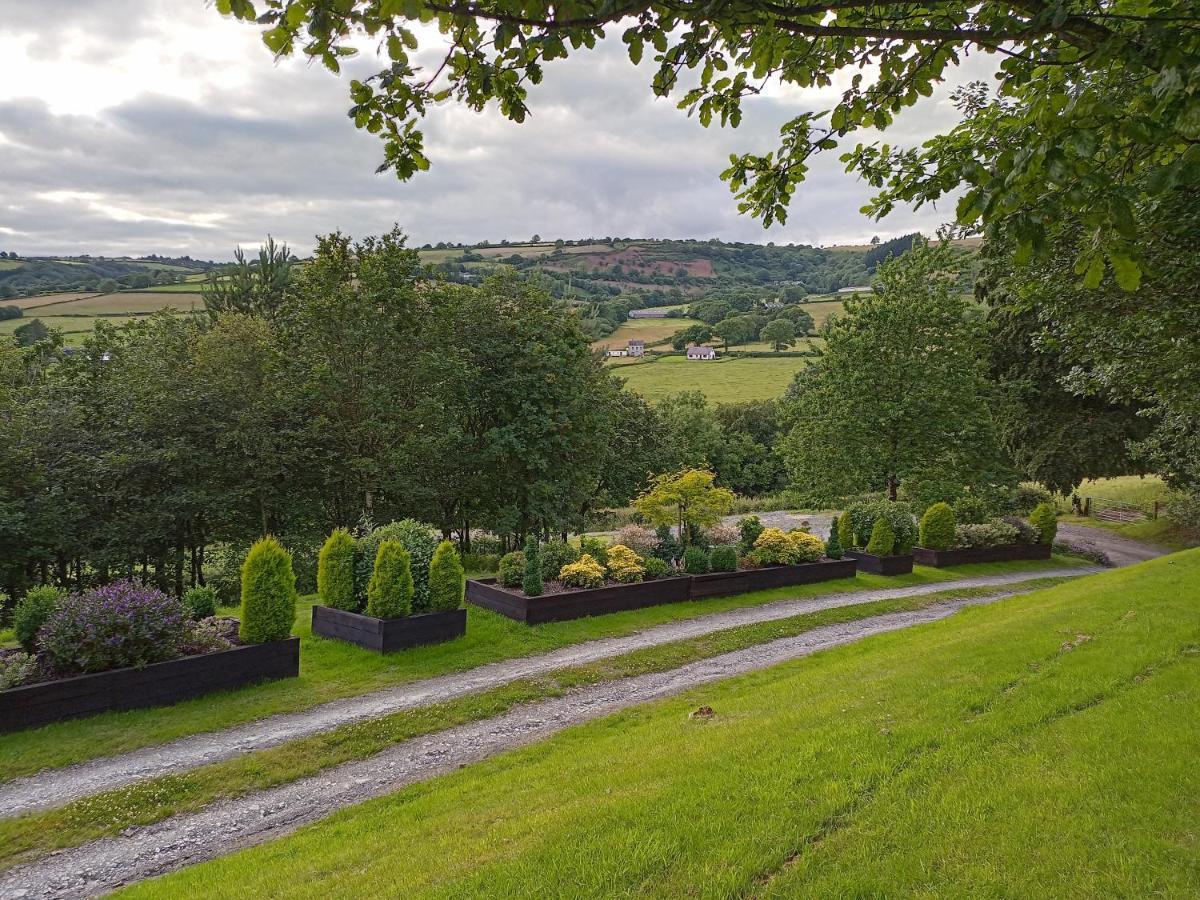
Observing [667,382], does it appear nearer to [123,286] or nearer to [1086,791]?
[123,286]

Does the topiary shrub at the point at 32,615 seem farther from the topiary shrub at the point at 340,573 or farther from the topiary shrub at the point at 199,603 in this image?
the topiary shrub at the point at 340,573

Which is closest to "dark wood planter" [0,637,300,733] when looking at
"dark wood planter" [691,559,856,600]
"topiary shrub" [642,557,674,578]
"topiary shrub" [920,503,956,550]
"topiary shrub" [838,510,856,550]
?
"topiary shrub" [642,557,674,578]

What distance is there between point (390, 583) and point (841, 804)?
8089 millimetres

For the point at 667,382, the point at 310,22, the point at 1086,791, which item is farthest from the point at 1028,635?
the point at 667,382

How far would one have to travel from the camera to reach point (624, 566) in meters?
13.8

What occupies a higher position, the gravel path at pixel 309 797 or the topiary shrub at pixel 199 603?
the topiary shrub at pixel 199 603

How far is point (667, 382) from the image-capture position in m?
66.7

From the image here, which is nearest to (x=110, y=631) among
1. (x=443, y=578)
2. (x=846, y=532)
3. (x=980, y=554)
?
(x=443, y=578)

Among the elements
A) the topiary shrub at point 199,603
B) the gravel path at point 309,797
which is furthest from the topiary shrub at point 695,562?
the topiary shrub at point 199,603

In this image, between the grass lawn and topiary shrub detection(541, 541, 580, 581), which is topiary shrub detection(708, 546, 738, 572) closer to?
topiary shrub detection(541, 541, 580, 581)

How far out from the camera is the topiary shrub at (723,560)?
1513 centimetres

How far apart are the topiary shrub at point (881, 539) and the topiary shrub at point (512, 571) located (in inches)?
418

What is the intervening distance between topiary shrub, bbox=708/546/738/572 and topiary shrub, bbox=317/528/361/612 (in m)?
7.70

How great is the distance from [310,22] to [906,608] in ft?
50.9
